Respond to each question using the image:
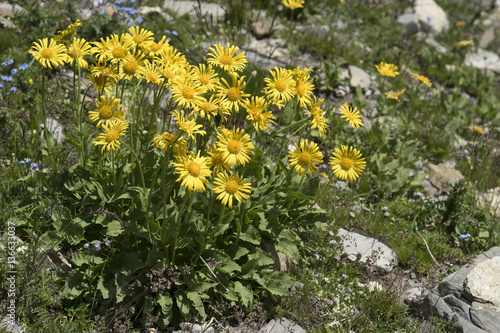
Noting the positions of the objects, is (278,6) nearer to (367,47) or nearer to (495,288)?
(367,47)

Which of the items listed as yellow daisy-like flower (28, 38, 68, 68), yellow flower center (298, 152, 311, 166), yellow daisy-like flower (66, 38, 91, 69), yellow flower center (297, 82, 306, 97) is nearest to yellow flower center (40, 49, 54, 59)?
yellow daisy-like flower (28, 38, 68, 68)

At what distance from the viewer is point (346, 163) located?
Answer: 3156 mm

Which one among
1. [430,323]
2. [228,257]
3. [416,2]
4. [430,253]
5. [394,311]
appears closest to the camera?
[228,257]

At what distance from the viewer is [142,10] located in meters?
6.70

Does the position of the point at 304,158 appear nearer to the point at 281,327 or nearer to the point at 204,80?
the point at 204,80

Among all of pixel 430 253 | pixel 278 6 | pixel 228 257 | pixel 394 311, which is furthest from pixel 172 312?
pixel 278 6

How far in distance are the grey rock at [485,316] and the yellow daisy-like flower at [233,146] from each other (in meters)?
A: 2.11

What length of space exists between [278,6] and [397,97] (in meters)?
3.13

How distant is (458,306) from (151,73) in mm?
2736

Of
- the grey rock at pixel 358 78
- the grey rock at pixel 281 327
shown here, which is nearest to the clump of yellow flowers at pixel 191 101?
the grey rock at pixel 281 327

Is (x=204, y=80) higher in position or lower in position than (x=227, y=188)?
higher

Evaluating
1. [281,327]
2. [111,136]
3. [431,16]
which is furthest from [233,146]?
[431,16]

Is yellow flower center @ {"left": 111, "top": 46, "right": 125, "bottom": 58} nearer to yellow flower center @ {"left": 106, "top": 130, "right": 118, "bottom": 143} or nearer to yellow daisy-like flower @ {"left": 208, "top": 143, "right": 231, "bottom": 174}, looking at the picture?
yellow flower center @ {"left": 106, "top": 130, "right": 118, "bottom": 143}

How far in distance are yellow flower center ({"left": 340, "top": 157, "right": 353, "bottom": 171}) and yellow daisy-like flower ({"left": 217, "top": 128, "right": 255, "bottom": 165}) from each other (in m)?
0.81
